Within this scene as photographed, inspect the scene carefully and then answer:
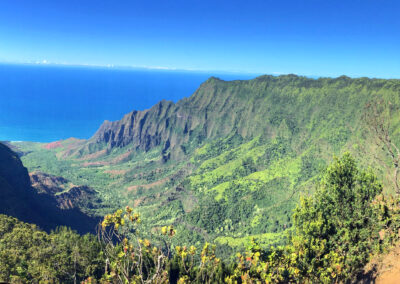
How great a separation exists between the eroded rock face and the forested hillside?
7.42m

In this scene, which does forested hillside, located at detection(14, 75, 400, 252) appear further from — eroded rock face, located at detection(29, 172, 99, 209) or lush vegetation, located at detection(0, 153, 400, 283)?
lush vegetation, located at detection(0, 153, 400, 283)

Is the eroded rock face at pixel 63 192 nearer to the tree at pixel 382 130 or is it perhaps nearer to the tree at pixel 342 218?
the tree at pixel 342 218

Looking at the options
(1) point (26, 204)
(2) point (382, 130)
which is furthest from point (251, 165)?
(2) point (382, 130)

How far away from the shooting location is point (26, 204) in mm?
88188

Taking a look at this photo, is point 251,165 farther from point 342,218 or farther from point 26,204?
point 342,218

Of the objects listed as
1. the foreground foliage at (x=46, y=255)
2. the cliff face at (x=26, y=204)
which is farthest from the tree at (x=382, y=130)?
the cliff face at (x=26, y=204)

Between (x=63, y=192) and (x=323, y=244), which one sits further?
(x=63, y=192)

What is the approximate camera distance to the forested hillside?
109m

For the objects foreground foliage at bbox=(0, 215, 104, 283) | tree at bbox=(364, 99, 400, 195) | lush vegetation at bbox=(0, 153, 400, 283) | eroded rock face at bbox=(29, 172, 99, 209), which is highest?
tree at bbox=(364, 99, 400, 195)

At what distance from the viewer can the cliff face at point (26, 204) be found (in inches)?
3270

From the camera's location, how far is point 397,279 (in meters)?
21.8

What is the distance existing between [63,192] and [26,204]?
42.4m

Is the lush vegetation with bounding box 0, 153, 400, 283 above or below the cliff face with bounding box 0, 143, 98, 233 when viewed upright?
above

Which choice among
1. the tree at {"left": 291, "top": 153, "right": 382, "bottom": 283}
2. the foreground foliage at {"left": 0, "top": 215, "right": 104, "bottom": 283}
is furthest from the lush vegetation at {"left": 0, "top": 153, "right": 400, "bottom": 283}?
the foreground foliage at {"left": 0, "top": 215, "right": 104, "bottom": 283}
